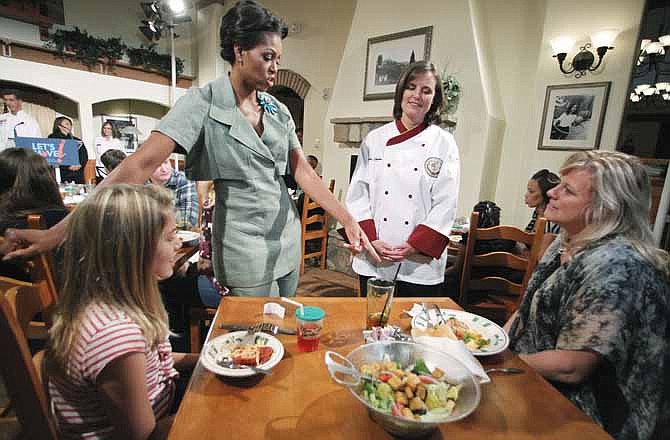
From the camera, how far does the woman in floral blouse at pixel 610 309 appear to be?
2.85 ft

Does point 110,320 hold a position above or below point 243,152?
below

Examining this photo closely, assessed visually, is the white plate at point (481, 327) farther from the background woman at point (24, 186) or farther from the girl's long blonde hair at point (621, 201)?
the background woman at point (24, 186)

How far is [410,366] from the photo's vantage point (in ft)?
2.46

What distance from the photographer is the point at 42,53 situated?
593 cm

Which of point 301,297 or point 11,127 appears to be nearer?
point 301,297

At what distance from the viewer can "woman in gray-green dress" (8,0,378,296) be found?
1.01 meters

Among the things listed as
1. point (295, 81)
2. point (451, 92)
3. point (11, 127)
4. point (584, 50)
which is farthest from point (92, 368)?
point (11, 127)

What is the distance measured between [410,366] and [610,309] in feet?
1.75

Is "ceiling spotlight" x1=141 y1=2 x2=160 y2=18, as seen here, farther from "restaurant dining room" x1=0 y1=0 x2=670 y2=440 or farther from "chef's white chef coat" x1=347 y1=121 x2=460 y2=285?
"chef's white chef coat" x1=347 y1=121 x2=460 y2=285

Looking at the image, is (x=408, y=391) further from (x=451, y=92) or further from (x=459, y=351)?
(x=451, y=92)

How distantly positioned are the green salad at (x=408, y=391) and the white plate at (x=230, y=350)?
8.8 inches

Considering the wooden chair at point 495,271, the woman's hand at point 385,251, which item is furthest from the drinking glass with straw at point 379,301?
the wooden chair at point 495,271

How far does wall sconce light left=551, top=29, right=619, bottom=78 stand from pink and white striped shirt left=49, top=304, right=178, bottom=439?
399cm

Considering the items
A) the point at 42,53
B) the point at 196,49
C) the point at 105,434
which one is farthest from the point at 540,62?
the point at 42,53
